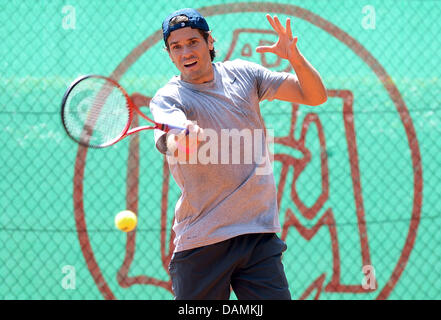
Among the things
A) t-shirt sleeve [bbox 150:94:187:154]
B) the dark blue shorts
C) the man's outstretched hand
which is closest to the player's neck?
t-shirt sleeve [bbox 150:94:187:154]

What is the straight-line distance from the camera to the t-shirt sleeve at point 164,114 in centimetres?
213

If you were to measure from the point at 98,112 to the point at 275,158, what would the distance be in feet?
5.43

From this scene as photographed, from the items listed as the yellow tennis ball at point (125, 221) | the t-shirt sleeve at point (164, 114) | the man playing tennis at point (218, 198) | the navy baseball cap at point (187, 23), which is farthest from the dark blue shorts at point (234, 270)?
the yellow tennis ball at point (125, 221)

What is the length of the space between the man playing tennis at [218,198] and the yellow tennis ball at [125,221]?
55.9 inches

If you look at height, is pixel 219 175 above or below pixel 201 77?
below

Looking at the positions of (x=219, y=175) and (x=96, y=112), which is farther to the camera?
(x=96, y=112)

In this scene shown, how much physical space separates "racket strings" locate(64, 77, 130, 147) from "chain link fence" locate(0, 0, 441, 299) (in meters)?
A: 1.34

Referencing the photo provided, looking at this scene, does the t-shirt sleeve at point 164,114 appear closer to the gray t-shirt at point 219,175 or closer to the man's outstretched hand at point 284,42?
the gray t-shirt at point 219,175

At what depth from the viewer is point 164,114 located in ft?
7.14

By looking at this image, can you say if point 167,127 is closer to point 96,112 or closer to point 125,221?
point 96,112

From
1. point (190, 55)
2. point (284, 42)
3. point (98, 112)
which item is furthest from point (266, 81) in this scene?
point (98, 112)

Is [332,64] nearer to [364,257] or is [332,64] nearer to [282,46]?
[364,257]

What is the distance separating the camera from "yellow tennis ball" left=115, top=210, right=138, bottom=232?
3.72m

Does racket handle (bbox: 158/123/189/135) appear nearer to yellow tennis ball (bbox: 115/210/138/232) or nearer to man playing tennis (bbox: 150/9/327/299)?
man playing tennis (bbox: 150/9/327/299)
